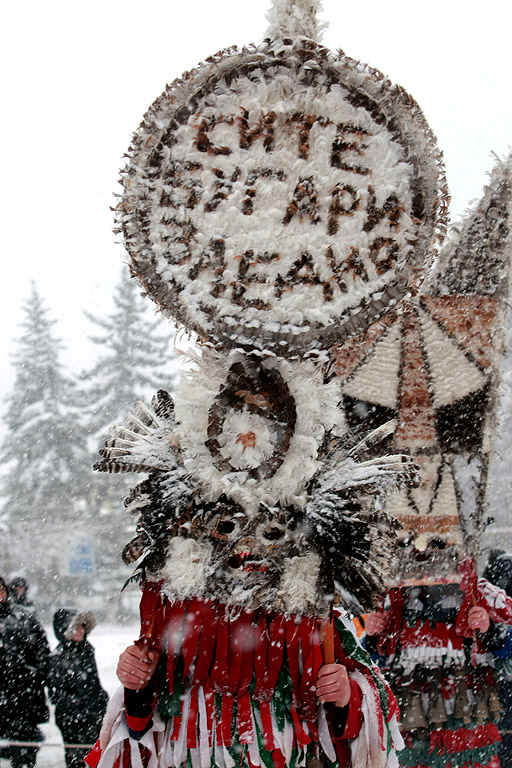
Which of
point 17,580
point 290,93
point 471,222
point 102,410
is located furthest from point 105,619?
point 290,93

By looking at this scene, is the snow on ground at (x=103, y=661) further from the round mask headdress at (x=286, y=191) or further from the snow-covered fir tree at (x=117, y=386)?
the round mask headdress at (x=286, y=191)

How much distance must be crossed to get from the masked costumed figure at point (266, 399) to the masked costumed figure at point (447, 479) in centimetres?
131

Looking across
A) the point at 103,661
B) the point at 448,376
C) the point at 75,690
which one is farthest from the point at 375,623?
the point at 103,661

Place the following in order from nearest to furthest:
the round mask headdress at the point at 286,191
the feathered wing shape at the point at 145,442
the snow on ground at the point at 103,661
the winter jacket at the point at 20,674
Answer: the round mask headdress at the point at 286,191, the feathered wing shape at the point at 145,442, the winter jacket at the point at 20,674, the snow on ground at the point at 103,661

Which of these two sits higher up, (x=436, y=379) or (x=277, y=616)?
(x=436, y=379)

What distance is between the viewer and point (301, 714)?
1.79 m

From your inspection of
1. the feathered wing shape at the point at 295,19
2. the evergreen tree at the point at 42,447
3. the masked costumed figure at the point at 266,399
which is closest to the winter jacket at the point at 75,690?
the masked costumed figure at the point at 266,399

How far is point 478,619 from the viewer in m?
3.23

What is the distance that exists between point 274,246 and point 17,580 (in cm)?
355

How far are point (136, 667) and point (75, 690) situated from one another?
2.66 metres

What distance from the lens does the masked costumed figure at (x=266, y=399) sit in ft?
5.62

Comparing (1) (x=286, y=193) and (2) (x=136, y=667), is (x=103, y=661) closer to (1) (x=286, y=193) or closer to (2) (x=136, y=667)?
(2) (x=136, y=667)

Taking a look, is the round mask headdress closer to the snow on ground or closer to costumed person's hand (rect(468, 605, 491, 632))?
costumed person's hand (rect(468, 605, 491, 632))

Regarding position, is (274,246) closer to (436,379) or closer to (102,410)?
(436,379)
